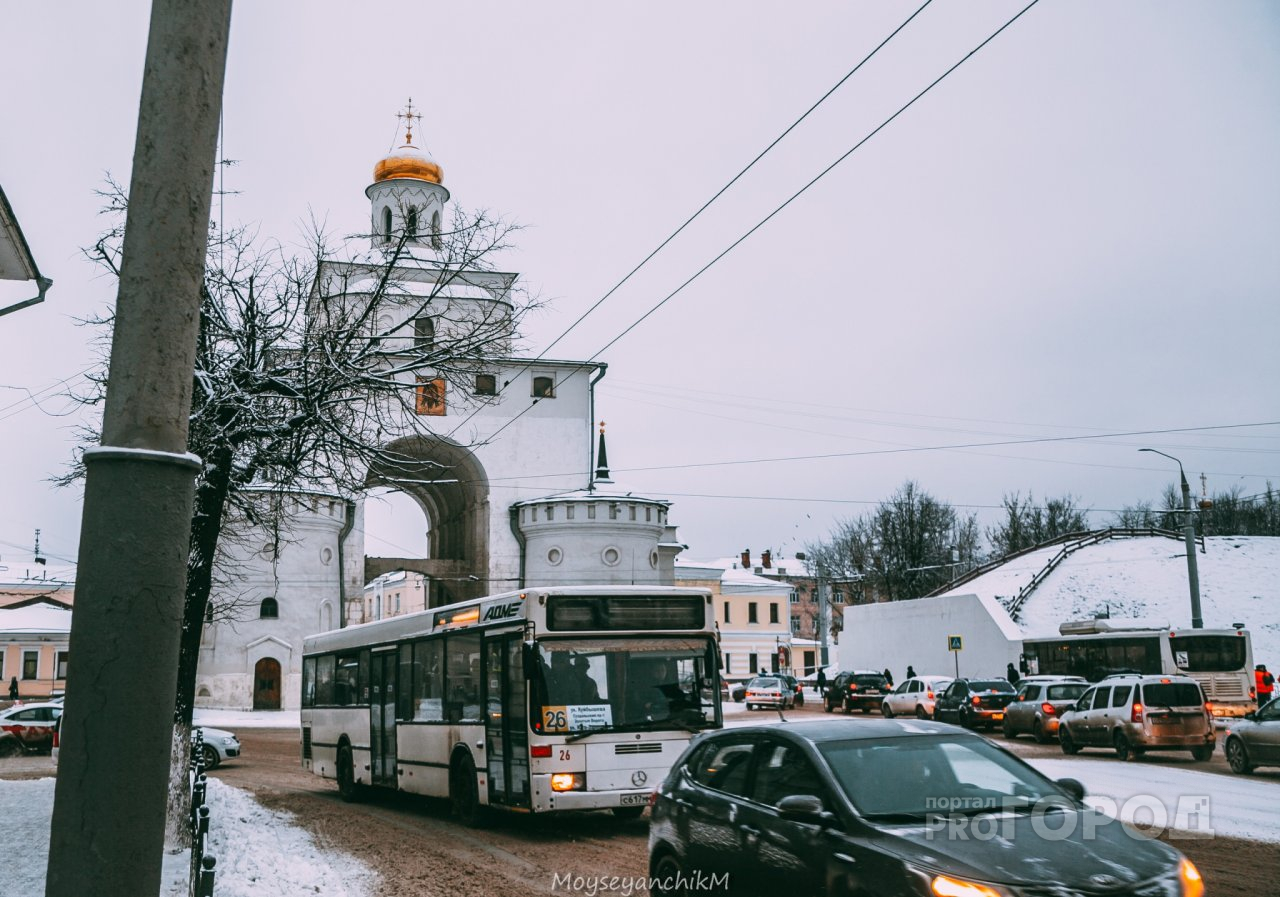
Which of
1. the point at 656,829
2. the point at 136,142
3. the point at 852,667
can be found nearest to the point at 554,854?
the point at 656,829

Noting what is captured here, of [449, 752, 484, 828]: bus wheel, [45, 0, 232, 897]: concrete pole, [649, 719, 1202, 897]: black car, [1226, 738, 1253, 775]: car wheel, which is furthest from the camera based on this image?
[1226, 738, 1253, 775]: car wheel

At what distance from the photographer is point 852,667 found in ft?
201

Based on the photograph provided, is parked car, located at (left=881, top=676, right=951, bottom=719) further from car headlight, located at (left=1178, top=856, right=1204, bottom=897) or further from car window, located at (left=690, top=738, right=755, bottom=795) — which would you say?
car headlight, located at (left=1178, top=856, right=1204, bottom=897)

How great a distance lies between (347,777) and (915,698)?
78.2 feet

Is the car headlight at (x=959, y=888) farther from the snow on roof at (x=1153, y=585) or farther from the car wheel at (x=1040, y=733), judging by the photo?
the snow on roof at (x=1153, y=585)

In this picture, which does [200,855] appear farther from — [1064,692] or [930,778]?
[1064,692]

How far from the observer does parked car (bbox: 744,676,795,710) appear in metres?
46.5

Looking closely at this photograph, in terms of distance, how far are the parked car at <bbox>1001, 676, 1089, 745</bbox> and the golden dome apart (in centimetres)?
3897

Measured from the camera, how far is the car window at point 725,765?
6.78m

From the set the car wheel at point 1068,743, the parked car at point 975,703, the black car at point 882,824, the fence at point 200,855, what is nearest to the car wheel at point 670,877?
the black car at point 882,824

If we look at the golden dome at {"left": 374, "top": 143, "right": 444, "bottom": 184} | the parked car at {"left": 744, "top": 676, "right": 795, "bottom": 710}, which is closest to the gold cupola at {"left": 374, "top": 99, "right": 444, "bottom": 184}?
the golden dome at {"left": 374, "top": 143, "right": 444, "bottom": 184}

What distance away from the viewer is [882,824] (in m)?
5.58

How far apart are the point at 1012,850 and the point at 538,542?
47.8m

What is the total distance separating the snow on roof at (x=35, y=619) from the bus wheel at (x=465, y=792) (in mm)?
58366
